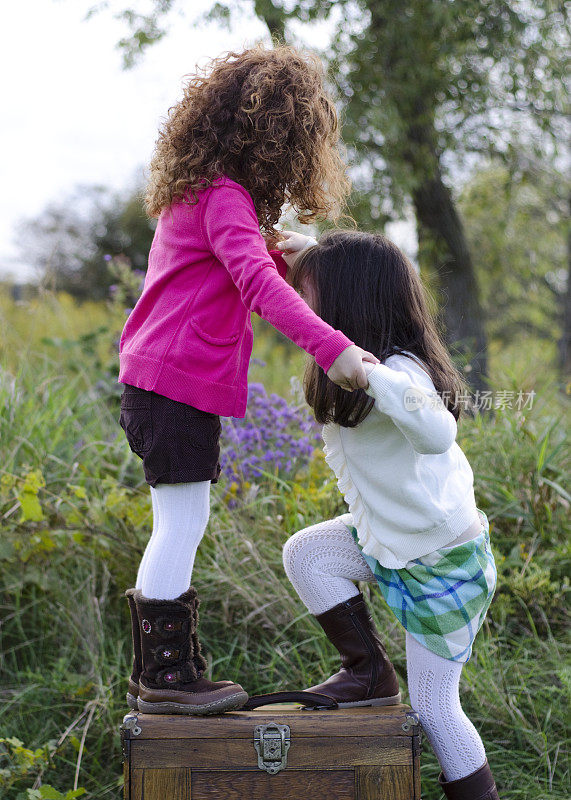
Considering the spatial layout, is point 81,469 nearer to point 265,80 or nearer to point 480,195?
point 265,80

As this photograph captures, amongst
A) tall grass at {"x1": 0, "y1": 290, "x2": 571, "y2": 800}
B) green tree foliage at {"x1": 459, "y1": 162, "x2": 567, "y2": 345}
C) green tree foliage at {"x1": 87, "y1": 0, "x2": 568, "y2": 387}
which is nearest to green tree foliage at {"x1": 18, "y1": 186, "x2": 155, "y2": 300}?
green tree foliage at {"x1": 459, "y1": 162, "x2": 567, "y2": 345}

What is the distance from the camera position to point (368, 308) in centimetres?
186

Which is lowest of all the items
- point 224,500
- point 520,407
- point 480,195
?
point 224,500

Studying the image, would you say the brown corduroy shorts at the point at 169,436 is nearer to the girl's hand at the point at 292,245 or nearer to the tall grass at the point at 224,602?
the girl's hand at the point at 292,245

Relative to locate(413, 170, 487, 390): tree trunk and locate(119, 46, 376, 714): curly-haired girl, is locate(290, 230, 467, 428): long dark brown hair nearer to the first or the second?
locate(119, 46, 376, 714): curly-haired girl

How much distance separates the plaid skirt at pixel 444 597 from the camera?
1825mm

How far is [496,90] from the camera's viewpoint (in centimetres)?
550

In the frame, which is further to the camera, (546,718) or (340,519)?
(546,718)

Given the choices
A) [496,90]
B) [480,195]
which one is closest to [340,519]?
[496,90]

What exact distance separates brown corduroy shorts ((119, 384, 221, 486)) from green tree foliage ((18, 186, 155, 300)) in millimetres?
11218

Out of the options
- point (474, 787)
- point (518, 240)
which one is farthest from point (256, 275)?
point (518, 240)

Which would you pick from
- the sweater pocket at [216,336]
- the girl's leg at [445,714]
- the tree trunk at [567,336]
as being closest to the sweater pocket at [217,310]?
the sweater pocket at [216,336]

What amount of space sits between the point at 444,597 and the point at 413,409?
0.50m

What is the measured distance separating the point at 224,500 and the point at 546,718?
1329mm
